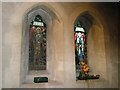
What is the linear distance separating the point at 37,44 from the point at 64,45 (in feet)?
3.38

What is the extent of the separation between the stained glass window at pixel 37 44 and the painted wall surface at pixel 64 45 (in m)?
0.21

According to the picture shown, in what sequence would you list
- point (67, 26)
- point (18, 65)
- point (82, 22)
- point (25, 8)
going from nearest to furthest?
point (18, 65), point (25, 8), point (67, 26), point (82, 22)

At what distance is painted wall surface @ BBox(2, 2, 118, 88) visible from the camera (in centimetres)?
368

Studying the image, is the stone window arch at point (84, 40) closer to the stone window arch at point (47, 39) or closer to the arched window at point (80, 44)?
the arched window at point (80, 44)

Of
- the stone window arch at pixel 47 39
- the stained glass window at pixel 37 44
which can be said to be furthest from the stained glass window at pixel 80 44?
the stained glass window at pixel 37 44

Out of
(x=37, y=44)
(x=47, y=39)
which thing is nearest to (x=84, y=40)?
(x=47, y=39)

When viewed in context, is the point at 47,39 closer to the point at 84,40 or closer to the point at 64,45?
the point at 64,45

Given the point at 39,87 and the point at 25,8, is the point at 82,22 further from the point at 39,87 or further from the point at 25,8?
the point at 39,87

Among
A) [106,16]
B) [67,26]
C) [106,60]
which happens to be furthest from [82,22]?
[106,60]

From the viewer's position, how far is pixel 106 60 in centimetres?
454

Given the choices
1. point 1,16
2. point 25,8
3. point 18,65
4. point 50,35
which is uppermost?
point 25,8

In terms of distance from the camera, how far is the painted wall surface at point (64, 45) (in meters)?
3.68

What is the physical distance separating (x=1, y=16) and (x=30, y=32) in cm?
113

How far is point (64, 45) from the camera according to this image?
411 centimetres
